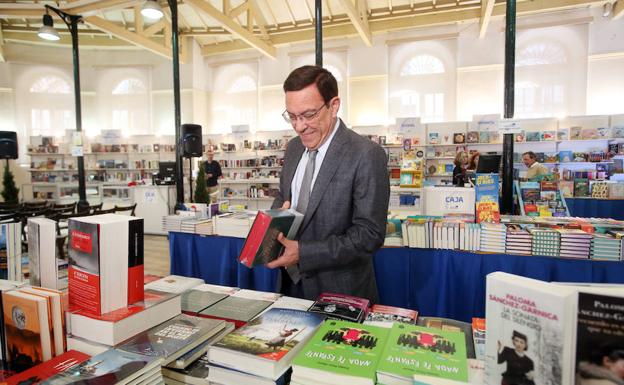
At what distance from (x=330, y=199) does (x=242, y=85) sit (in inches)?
459

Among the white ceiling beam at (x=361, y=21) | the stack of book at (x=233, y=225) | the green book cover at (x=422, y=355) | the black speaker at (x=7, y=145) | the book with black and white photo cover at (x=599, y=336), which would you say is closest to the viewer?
the book with black and white photo cover at (x=599, y=336)

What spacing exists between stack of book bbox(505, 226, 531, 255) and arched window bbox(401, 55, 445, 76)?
8.51 meters

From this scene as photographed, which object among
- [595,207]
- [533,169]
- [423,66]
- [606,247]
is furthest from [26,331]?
[423,66]

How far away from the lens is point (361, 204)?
1488 millimetres

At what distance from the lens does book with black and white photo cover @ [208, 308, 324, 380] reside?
85cm

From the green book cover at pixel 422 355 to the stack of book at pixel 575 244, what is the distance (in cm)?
220

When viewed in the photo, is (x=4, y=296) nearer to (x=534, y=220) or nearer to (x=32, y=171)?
(x=534, y=220)

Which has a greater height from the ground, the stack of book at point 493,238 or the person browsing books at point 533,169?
the person browsing books at point 533,169

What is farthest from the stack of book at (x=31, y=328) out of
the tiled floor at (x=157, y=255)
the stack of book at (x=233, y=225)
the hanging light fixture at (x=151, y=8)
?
the hanging light fixture at (x=151, y=8)

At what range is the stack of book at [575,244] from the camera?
8.57 ft

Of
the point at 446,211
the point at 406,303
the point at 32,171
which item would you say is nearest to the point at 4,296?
the point at 406,303

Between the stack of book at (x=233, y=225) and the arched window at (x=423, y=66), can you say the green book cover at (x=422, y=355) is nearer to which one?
the stack of book at (x=233, y=225)

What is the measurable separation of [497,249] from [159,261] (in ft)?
16.9

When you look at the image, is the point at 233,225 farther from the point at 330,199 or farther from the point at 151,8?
the point at 151,8
